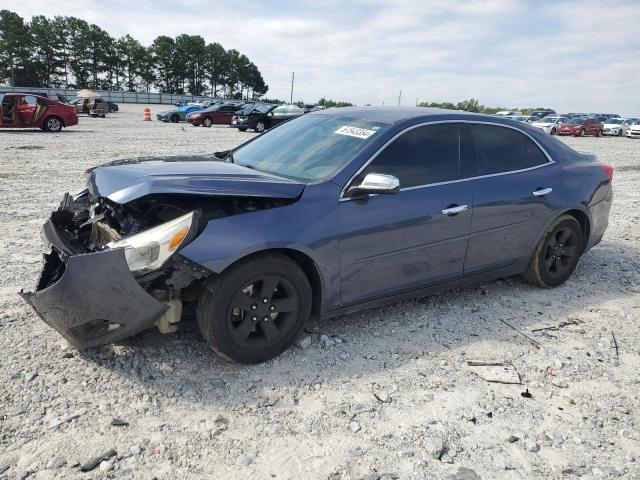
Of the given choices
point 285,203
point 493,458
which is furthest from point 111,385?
point 493,458

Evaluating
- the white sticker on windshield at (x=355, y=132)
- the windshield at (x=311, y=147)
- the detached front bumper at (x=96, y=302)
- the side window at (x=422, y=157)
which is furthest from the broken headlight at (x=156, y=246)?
the white sticker on windshield at (x=355, y=132)

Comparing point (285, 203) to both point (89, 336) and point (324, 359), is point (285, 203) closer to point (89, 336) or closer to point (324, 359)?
point (324, 359)

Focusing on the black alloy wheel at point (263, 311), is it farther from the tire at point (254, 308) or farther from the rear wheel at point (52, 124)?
the rear wheel at point (52, 124)

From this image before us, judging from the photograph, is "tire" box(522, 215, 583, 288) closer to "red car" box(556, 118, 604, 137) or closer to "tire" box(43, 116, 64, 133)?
"tire" box(43, 116, 64, 133)

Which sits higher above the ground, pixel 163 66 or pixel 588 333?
pixel 163 66

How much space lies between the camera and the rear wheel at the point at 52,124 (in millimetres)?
18953

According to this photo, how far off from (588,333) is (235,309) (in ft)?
9.17

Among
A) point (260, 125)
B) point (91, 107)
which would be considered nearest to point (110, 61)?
point (91, 107)

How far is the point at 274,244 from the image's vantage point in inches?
117

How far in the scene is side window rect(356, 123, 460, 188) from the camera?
3.53 meters

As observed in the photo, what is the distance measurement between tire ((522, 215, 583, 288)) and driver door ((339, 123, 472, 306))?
107cm

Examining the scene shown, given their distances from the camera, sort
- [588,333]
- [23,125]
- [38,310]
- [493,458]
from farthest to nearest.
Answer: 1. [23,125]
2. [588,333]
3. [38,310]
4. [493,458]

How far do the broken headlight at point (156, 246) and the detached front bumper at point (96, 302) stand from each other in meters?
0.11

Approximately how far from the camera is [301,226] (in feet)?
10.2
